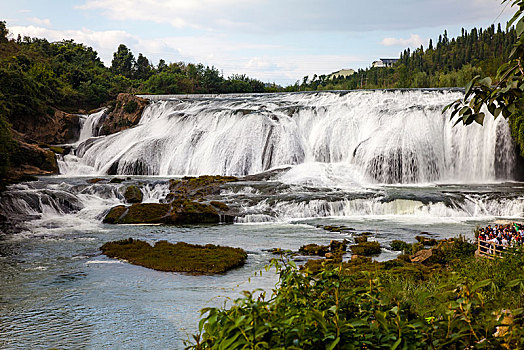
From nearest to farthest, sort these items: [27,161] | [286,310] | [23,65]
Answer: [286,310] < [27,161] < [23,65]

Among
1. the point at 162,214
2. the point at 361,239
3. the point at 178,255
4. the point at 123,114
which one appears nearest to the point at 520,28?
the point at 178,255

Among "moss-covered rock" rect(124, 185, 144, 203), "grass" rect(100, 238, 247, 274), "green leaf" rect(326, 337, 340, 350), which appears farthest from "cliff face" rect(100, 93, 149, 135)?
"green leaf" rect(326, 337, 340, 350)

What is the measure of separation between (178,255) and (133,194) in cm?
978

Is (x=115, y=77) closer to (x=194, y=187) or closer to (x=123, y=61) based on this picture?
(x=123, y=61)

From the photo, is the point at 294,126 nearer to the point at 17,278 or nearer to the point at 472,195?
the point at 472,195

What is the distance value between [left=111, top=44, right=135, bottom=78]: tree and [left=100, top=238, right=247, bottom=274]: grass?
191 feet

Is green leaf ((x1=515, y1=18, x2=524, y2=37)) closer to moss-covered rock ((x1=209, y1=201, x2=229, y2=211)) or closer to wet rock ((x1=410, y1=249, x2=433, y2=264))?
Result: wet rock ((x1=410, y1=249, x2=433, y2=264))

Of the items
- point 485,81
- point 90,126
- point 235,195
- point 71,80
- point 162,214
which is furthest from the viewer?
point 71,80

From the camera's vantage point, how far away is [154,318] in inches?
356

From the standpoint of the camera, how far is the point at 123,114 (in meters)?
40.2

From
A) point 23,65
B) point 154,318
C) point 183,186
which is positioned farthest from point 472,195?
point 23,65

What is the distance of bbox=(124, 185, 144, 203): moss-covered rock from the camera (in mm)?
22719

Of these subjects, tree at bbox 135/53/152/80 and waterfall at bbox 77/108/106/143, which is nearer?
waterfall at bbox 77/108/106/143

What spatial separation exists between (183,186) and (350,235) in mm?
10333
